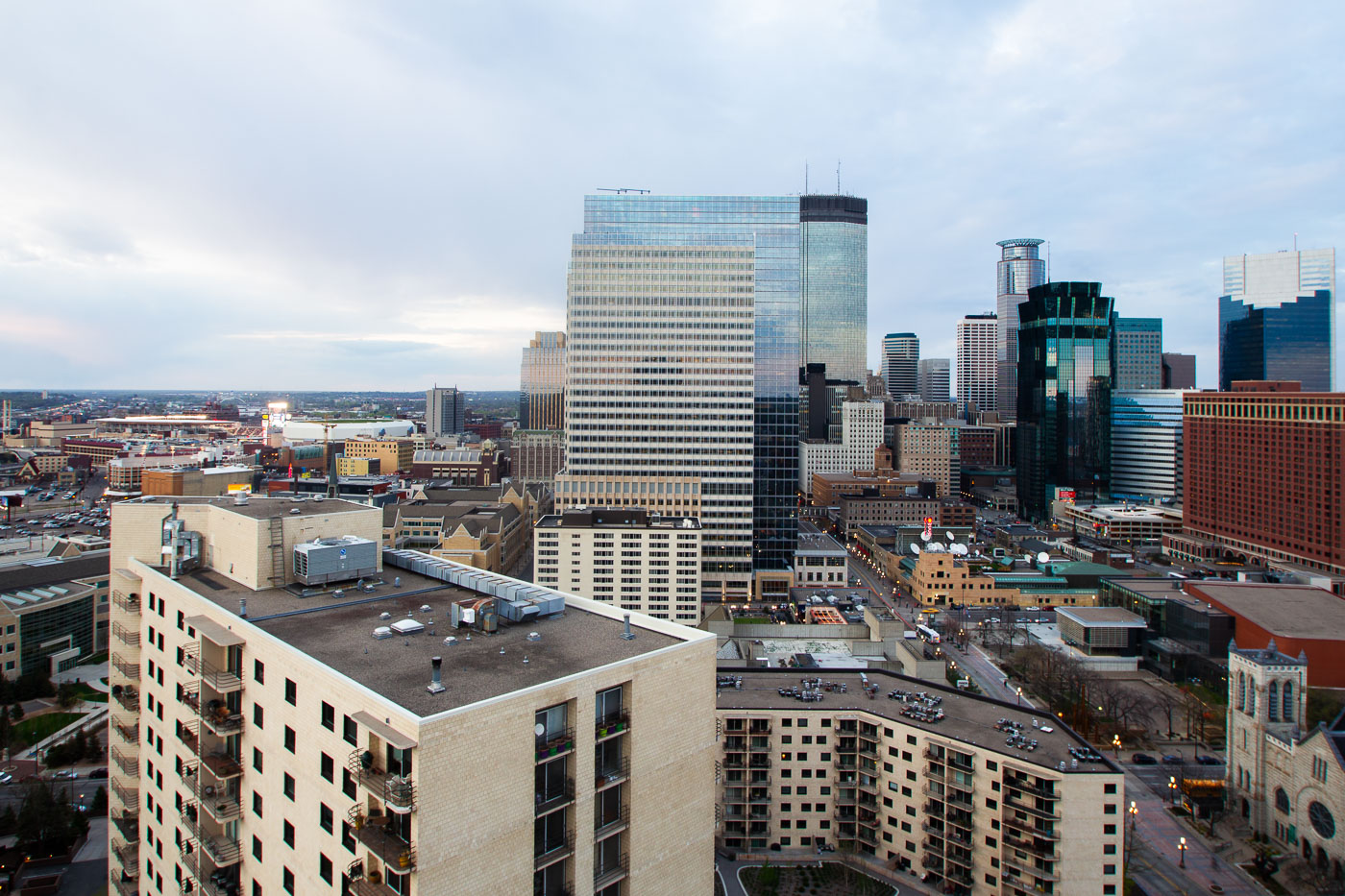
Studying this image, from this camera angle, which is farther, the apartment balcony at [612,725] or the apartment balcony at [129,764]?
the apartment balcony at [129,764]

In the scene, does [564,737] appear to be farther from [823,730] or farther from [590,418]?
[590,418]

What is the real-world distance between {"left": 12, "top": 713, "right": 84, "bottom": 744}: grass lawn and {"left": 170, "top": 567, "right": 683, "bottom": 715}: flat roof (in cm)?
6168

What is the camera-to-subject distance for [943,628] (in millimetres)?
118000

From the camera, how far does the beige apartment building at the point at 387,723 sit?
60.6ft

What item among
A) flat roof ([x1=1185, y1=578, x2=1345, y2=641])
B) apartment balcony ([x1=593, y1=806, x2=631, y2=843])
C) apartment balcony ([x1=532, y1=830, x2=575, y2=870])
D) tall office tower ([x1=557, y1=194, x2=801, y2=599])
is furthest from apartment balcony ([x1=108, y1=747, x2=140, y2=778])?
flat roof ([x1=1185, y1=578, x2=1345, y2=641])

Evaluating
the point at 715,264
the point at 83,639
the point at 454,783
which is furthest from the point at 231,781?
the point at 715,264

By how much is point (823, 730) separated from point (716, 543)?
76240mm

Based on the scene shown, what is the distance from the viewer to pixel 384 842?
59.0ft

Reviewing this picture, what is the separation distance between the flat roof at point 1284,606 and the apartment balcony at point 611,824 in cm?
9484

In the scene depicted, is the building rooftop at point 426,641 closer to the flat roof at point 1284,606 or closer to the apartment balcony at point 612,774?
the apartment balcony at point 612,774

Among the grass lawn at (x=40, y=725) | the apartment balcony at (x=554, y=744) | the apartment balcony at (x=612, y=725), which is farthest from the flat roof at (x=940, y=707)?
the grass lawn at (x=40, y=725)

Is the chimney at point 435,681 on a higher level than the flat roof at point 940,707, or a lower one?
higher

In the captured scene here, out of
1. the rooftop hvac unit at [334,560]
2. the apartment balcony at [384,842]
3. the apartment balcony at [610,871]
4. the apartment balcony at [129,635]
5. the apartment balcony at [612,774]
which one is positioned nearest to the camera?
the apartment balcony at [384,842]

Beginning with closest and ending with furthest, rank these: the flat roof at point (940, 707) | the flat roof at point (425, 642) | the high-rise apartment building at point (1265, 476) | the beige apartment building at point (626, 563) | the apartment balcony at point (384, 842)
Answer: the apartment balcony at point (384, 842), the flat roof at point (425, 642), the flat roof at point (940, 707), the beige apartment building at point (626, 563), the high-rise apartment building at point (1265, 476)
